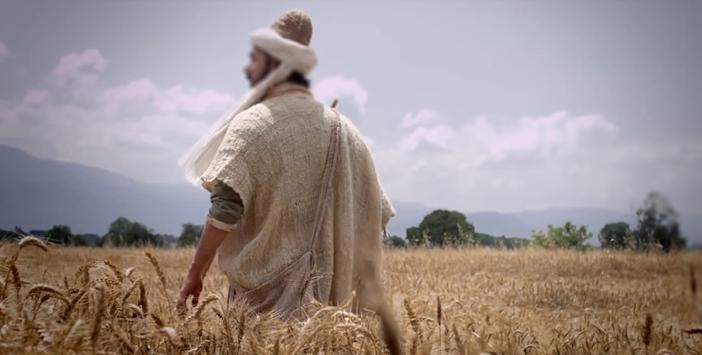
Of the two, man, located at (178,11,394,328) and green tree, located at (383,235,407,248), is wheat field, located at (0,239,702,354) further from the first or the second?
green tree, located at (383,235,407,248)

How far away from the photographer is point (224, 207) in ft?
10.2

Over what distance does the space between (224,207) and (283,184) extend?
1.18 ft

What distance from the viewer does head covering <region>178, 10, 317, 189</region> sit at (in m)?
3.39

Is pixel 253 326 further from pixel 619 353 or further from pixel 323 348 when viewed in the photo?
pixel 619 353

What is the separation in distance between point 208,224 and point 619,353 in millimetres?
1966

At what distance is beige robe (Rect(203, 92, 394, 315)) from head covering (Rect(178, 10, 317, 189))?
0.14 m

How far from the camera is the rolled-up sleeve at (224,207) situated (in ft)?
10.2

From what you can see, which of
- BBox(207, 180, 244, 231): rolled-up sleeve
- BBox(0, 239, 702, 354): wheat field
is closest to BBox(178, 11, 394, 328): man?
BBox(207, 180, 244, 231): rolled-up sleeve

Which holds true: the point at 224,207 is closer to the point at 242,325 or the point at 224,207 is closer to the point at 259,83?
the point at 259,83

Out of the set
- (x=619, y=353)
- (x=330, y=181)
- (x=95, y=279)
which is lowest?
(x=619, y=353)

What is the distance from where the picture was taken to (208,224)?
3109mm

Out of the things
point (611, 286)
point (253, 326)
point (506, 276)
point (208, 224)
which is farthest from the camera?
point (506, 276)

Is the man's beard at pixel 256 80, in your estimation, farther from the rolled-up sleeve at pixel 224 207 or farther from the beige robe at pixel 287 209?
the rolled-up sleeve at pixel 224 207

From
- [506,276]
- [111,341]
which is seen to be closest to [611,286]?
[506,276]
